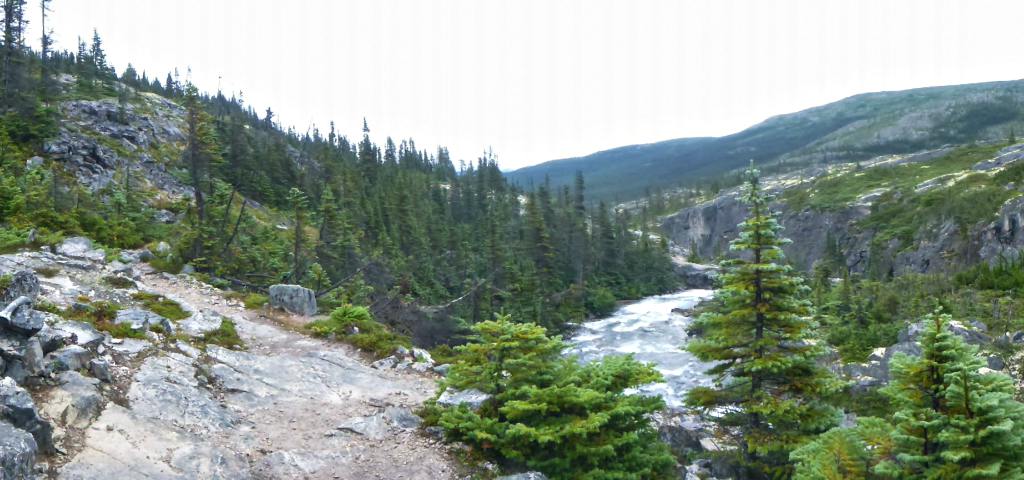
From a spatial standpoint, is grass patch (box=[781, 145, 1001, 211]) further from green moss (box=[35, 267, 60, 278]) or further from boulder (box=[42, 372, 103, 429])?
boulder (box=[42, 372, 103, 429])

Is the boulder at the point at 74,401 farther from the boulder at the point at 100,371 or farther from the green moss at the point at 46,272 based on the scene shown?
the green moss at the point at 46,272

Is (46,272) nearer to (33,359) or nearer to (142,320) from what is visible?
(142,320)

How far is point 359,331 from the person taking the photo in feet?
67.1

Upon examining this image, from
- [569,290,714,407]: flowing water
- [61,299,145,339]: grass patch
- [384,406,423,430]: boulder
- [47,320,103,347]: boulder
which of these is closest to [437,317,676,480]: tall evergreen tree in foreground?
[384,406,423,430]: boulder

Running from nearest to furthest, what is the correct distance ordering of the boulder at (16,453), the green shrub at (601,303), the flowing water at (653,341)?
the boulder at (16,453) → the flowing water at (653,341) → the green shrub at (601,303)

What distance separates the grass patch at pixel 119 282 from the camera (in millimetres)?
19655

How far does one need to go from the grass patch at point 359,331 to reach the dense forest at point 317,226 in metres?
2.98

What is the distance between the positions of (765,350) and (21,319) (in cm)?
1550

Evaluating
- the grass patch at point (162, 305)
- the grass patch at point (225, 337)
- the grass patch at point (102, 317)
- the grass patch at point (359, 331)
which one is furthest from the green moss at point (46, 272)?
the grass patch at point (359, 331)

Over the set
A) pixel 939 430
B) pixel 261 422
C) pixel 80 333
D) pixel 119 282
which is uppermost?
A: pixel 119 282

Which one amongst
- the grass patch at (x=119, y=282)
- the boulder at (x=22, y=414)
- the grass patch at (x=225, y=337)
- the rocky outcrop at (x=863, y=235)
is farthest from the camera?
the rocky outcrop at (x=863, y=235)

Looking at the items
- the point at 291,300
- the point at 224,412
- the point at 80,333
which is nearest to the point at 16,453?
the point at 224,412

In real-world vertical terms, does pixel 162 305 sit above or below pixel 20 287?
below

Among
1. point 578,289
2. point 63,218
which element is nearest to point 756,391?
point 63,218
